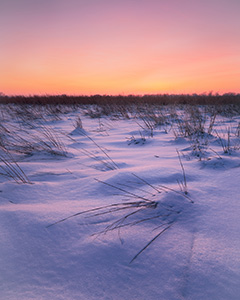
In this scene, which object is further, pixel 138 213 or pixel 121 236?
pixel 138 213

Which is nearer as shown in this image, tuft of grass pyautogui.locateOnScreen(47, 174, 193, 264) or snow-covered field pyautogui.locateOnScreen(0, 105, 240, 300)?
snow-covered field pyautogui.locateOnScreen(0, 105, 240, 300)

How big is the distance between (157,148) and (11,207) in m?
1.71

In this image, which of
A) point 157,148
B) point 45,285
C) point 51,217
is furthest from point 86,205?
point 157,148

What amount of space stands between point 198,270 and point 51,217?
66 centimetres

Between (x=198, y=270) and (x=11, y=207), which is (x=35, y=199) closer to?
(x=11, y=207)

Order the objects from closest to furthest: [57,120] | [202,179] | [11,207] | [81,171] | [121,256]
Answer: [121,256] → [11,207] → [202,179] → [81,171] → [57,120]

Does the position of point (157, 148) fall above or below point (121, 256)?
above

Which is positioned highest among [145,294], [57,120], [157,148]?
[57,120]

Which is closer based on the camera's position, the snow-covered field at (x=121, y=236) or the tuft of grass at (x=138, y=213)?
the snow-covered field at (x=121, y=236)

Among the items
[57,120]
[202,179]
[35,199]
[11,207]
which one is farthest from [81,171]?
[57,120]

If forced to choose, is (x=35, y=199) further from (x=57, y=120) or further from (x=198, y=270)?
(x=57, y=120)

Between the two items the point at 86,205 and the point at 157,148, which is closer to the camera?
the point at 86,205

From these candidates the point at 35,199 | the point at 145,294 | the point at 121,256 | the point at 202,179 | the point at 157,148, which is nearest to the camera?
the point at 145,294

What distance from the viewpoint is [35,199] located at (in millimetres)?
1112
